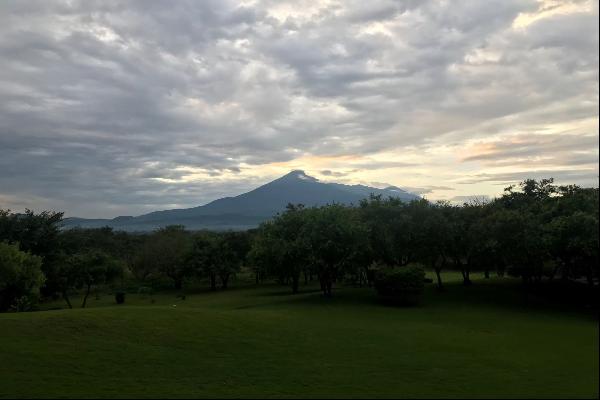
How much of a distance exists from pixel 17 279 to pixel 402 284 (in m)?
32.9

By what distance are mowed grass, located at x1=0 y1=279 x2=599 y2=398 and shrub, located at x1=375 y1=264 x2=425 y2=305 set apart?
3.88m

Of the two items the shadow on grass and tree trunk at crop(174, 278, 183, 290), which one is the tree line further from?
tree trunk at crop(174, 278, 183, 290)

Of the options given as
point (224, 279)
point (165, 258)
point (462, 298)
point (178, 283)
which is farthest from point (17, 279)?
point (165, 258)

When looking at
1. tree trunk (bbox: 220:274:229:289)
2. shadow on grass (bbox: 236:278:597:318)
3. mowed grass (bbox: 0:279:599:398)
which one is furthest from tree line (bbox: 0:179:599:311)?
tree trunk (bbox: 220:274:229:289)

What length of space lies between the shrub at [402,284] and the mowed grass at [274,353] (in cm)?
388

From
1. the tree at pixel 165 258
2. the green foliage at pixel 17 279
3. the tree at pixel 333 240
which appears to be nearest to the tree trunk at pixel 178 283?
the tree at pixel 165 258

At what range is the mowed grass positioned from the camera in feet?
52.6

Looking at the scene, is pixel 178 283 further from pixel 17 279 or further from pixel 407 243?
pixel 407 243

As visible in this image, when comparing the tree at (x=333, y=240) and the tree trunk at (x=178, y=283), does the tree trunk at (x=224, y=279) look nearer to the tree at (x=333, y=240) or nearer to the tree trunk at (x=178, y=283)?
the tree trunk at (x=178, y=283)

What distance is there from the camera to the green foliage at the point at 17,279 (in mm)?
36500

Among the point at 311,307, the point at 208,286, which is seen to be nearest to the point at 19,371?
the point at 311,307

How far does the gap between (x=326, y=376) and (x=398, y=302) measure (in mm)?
21703

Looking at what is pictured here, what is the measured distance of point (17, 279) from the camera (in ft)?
124

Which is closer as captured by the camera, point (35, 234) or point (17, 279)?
point (17, 279)
